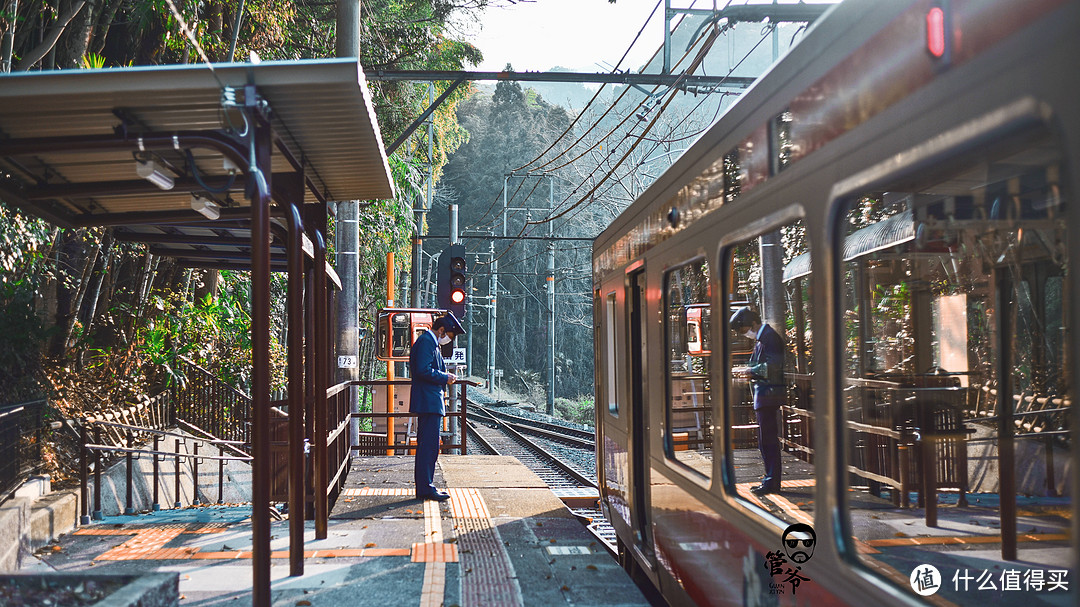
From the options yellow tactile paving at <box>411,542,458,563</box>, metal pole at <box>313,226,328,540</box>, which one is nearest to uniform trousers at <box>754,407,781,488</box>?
yellow tactile paving at <box>411,542,458,563</box>

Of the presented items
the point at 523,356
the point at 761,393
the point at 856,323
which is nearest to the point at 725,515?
the point at 761,393

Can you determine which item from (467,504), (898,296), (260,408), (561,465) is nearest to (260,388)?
(260,408)

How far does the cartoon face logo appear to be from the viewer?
115 inches

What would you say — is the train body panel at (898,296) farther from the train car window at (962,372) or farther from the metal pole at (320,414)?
the metal pole at (320,414)

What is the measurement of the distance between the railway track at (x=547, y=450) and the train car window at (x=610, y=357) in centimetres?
128

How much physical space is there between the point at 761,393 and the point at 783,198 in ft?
2.69

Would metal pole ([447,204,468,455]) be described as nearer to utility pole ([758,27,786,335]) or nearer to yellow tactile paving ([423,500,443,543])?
yellow tactile paving ([423,500,443,543])

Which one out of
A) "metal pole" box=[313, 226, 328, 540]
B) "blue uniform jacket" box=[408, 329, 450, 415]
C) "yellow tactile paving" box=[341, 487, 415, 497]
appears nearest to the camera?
"metal pole" box=[313, 226, 328, 540]

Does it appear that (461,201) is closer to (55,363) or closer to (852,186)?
(55,363)

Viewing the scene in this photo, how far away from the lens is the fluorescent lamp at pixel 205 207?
18.5ft

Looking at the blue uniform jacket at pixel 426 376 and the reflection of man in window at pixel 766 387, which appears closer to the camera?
the reflection of man in window at pixel 766 387

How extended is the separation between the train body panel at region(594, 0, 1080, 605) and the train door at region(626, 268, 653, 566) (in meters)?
1.59

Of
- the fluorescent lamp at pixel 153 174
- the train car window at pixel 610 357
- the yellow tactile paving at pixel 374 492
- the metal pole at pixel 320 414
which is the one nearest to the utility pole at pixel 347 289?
the yellow tactile paving at pixel 374 492

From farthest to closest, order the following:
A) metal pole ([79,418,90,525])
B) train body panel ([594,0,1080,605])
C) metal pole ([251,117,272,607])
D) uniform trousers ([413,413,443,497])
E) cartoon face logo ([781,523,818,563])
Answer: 1. uniform trousers ([413,413,443,497])
2. metal pole ([79,418,90,525])
3. metal pole ([251,117,272,607])
4. cartoon face logo ([781,523,818,563])
5. train body panel ([594,0,1080,605])
